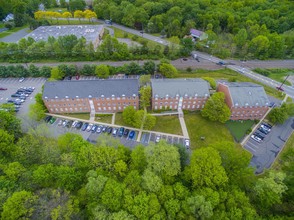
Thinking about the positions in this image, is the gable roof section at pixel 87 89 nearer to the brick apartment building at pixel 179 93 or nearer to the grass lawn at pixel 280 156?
the brick apartment building at pixel 179 93

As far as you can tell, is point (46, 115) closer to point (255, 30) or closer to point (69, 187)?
point (69, 187)

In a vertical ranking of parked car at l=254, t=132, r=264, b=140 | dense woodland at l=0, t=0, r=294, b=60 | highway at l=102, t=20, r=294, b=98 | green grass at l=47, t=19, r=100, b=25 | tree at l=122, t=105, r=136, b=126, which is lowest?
parked car at l=254, t=132, r=264, b=140

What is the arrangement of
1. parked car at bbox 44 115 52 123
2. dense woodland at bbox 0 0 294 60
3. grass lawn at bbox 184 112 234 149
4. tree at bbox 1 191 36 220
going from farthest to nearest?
dense woodland at bbox 0 0 294 60 < parked car at bbox 44 115 52 123 < grass lawn at bbox 184 112 234 149 < tree at bbox 1 191 36 220

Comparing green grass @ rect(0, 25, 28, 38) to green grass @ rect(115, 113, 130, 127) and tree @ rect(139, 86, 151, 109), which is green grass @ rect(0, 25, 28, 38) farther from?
tree @ rect(139, 86, 151, 109)

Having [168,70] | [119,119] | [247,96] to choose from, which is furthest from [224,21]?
[119,119]

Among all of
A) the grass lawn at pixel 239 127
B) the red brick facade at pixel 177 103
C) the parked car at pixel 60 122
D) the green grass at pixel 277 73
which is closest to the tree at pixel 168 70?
the red brick facade at pixel 177 103

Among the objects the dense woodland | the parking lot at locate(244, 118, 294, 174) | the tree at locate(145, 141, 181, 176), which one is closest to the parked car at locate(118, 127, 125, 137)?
the tree at locate(145, 141, 181, 176)

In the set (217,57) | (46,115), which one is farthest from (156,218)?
(217,57)
